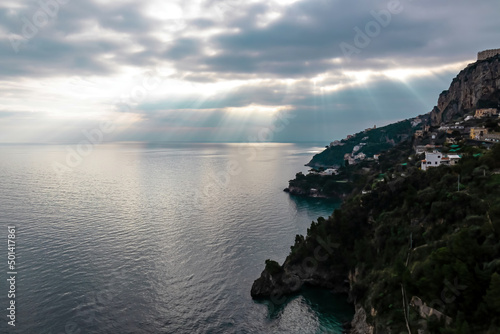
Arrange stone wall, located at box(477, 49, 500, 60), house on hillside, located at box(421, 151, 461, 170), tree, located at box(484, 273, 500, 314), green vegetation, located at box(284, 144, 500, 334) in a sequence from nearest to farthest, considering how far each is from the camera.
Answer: tree, located at box(484, 273, 500, 314), green vegetation, located at box(284, 144, 500, 334), house on hillside, located at box(421, 151, 461, 170), stone wall, located at box(477, 49, 500, 60)

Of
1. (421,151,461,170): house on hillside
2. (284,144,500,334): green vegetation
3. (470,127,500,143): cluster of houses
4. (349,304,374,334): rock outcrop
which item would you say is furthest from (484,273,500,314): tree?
(470,127,500,143): cluster of houses

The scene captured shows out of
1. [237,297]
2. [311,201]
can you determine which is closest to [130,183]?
[311,201]

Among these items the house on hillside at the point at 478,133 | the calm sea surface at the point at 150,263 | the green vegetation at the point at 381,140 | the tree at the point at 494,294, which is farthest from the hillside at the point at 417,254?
the green vegetation at the point at 381,140

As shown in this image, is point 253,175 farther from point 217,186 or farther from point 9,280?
point 9,280

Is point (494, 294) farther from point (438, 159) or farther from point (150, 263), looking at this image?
point (150, 263)

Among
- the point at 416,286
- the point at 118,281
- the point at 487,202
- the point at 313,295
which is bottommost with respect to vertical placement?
the point at 313,295

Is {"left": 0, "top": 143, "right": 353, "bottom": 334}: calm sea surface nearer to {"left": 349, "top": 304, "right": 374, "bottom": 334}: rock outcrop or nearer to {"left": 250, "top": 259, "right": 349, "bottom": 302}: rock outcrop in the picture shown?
{"left": 250, "top": 259, "right": 349, "bottom": 302}: rock outcrop

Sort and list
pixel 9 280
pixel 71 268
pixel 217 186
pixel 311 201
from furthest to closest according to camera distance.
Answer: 1. pixel 217 186
2. pixel 311 201
3. pixel 71 268
4. pixel 9 280
